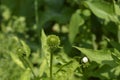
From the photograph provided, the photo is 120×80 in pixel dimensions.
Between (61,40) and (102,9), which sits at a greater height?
(102,9)

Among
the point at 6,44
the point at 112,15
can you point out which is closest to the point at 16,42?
the point at 6,44

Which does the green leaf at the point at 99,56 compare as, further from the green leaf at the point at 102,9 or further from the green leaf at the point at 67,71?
the green leaf at the point at 102,9

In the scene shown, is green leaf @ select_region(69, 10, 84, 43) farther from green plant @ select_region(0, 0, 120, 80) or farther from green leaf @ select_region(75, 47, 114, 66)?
green leaf @ select_region(75, 47, 114, 66)

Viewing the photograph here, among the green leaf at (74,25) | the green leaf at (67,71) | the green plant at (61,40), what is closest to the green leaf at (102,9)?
the green plant at (61,40)

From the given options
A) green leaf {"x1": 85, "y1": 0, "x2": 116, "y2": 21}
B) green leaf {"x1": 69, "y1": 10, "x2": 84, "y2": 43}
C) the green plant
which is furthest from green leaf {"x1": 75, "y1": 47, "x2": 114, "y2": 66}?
green leaf {"x1": 69, "y1": 10, "x2": 84, "y2": 43}

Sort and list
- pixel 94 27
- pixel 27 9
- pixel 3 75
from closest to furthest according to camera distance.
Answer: pixel 3 75 → pixel 94 27 → pixel 27 9

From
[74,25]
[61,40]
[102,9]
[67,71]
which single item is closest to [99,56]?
[67,71]

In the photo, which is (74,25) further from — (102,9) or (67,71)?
(67,71)

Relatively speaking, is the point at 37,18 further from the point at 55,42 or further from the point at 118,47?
the point at 55,42
